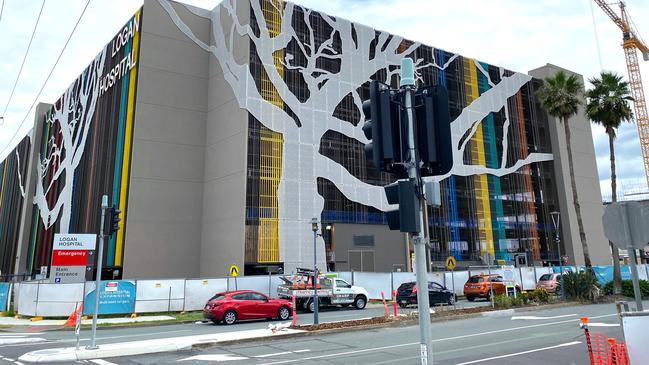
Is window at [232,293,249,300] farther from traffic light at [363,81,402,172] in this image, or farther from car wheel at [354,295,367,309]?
traffic light at [363,81,402,172]

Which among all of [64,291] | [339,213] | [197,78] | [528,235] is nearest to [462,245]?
[528,235]

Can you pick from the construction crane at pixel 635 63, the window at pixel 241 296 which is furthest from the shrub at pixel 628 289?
the construction crane at pixel 635 63

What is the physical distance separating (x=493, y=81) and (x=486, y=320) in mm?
50105

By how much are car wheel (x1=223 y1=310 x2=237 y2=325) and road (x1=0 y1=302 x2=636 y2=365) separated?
3.21ft

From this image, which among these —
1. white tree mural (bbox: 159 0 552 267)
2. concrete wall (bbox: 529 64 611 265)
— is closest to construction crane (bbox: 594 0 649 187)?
concrete wall (bbox: 529 64 611 265)

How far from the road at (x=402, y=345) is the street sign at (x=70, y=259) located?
8.02 feet

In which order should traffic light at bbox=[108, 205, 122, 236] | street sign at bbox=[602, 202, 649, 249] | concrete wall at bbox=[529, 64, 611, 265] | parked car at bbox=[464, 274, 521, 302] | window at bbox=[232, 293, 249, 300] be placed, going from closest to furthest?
1. street sign at bbox=[602, 202, 649, 249]
2. traffic light at bbox=[108, 205, 122, 236]
3. window at bbox=[232, 293, 249, 300]
4. parked car at bbox=[464, 274, 521, 302]
5. concrete wall at bbox=[529, 64, 611, 265]

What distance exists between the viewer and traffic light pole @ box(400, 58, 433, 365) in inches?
222

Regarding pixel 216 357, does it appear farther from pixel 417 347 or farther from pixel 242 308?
pixel 242 308

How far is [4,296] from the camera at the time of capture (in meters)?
30.6

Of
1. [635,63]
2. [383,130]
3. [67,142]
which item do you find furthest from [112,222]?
[635,63]

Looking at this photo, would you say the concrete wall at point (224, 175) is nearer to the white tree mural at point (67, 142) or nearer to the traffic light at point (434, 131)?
the white tree mural at point (67, 142)

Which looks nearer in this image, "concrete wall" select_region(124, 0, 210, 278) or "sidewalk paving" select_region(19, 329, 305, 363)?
"sidewalk paving" select_region(19, 329, 305, 363)

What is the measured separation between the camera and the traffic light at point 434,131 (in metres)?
6.30
